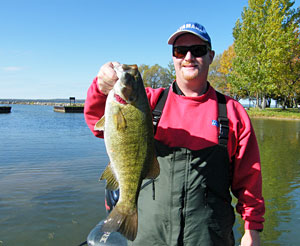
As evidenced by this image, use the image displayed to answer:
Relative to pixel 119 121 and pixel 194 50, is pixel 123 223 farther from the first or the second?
pixel 194 50

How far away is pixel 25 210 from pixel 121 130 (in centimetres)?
564

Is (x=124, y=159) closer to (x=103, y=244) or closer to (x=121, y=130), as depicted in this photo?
(x=121, y=130)

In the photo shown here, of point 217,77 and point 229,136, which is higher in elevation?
point 217,77

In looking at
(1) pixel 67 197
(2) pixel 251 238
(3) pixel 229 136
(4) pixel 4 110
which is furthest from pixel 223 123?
(4) pixel 4 110

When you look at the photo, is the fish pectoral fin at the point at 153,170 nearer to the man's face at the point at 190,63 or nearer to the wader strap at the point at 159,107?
the wader strap at the point at 159,107

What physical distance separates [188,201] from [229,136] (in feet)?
2.57

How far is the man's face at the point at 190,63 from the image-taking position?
2.80m

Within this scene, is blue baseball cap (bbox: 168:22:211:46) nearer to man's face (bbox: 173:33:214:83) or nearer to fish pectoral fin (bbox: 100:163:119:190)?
man's face (bbox: 173:33:214:83)

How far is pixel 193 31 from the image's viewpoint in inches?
108

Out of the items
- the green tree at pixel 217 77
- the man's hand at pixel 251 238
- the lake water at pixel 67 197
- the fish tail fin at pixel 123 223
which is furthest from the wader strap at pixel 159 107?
the green tree at pixel 217 77

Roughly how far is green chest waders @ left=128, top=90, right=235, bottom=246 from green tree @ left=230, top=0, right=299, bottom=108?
124 ft

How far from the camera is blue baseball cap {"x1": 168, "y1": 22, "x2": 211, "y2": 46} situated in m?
2.76

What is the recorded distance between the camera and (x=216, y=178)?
258 cm

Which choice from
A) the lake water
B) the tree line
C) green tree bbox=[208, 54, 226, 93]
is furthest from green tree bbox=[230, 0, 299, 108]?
the lake water
